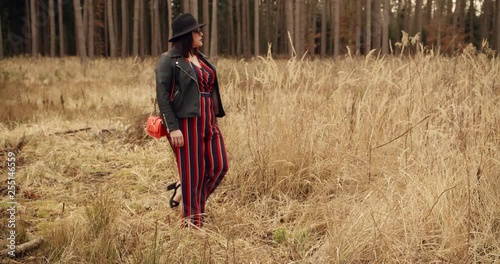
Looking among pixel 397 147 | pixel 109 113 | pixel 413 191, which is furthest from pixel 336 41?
pixel 413 191

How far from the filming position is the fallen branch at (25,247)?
2.45 meters

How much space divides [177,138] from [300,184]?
49.5 inches

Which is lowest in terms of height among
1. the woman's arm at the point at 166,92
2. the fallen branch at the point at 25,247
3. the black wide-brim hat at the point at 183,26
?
the fallen branch at the point at 25,247

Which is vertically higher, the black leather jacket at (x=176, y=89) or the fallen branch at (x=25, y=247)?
the black leather jacket at (x=176, y=89)

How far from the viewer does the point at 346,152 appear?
3598 mm

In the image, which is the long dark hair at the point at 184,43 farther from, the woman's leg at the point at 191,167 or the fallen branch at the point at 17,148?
the fallen branch at the point at 17,148

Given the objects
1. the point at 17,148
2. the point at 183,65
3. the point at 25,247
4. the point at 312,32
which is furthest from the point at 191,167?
the point at 312,32

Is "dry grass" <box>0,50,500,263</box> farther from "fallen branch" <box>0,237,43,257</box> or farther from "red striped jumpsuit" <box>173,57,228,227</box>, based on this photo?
"red striped jumpsuit" <box>173,57,228,227</box>

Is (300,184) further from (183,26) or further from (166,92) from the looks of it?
(183,26)

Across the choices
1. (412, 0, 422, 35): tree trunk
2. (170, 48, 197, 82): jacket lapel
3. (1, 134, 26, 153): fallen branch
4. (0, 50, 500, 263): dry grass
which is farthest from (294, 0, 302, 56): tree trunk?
(170, 48, 197, 82): jacket lapel

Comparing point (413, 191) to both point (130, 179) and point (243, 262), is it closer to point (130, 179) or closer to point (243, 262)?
point (243, 262)

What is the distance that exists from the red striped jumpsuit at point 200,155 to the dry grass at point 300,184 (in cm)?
21

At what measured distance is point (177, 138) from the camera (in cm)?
277

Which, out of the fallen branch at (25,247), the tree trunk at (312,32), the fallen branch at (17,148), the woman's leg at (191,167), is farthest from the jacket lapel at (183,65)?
the tree trunk at (312,32)
